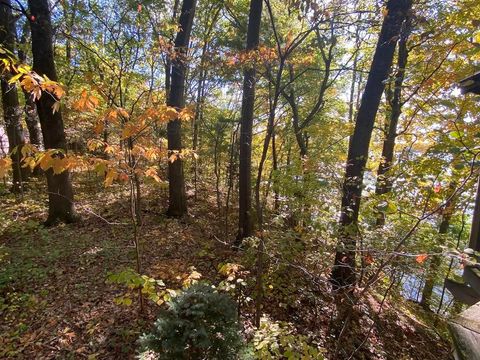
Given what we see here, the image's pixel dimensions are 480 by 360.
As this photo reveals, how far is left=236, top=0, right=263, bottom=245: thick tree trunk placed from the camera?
5.86 meters

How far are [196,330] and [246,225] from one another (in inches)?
156

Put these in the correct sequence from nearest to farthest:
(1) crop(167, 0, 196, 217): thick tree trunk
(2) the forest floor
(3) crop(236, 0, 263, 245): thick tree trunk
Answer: (2) the forest floor, (3) crop(236, 0, 263, 245): thick tree trunk, (1) crop(167, 0, 196, 217): thick tree trunk

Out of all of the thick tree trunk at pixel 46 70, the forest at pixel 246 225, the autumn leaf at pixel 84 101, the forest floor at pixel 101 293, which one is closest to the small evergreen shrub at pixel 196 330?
the forest at pixel 246 225

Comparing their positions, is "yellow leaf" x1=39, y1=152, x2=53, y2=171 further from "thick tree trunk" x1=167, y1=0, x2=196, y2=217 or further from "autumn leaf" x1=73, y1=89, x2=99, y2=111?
"thick tree trunk" x1=167, y1=0, x2=196, y2=217

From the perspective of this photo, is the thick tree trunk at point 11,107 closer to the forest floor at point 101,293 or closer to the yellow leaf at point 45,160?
the forest floor at point 101,293

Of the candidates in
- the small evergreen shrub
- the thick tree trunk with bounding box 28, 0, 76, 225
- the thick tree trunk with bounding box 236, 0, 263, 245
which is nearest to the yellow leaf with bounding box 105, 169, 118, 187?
the small evergreen shrub

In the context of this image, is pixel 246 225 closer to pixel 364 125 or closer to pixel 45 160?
pixel 364 125

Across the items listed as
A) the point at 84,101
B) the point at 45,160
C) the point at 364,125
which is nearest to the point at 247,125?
the point at 364,125

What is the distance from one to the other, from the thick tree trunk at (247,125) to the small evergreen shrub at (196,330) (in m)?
3.66

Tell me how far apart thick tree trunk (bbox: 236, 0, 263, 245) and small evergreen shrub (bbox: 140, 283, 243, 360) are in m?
3.66

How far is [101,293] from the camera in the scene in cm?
441

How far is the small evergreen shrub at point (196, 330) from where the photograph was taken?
2439 mm

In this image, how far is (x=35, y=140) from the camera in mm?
8891

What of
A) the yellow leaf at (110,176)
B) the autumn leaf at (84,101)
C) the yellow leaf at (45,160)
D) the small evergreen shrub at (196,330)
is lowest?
the small evergreen shrub at (196,330)
